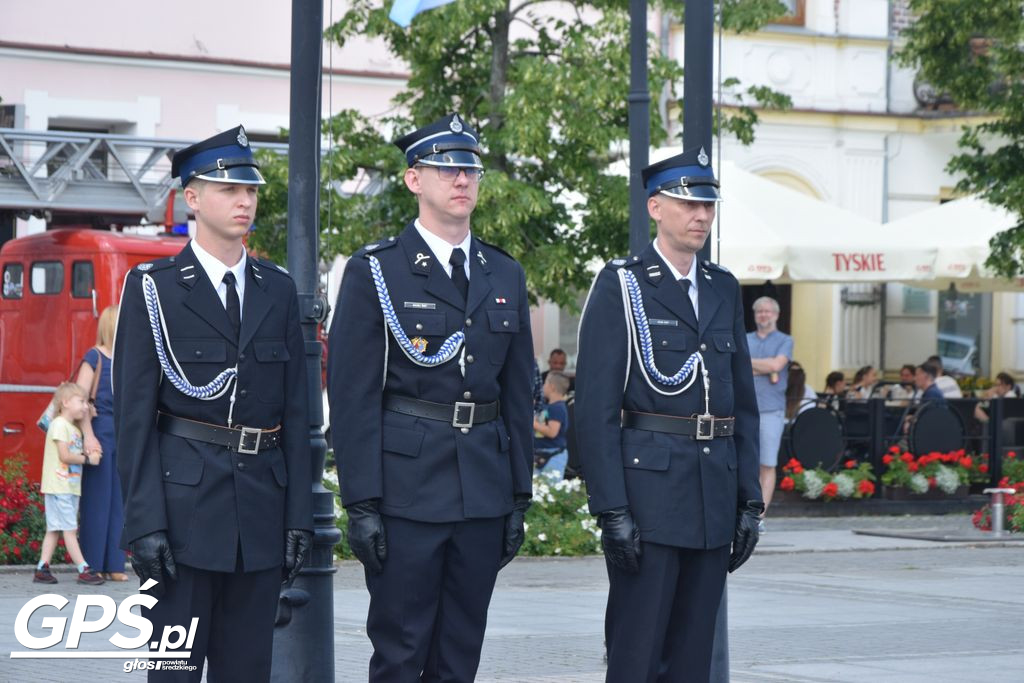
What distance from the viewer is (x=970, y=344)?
3045 centimetres

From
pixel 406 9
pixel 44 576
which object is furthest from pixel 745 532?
pixel 44 576

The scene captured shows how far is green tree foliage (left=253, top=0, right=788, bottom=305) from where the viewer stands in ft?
55.0

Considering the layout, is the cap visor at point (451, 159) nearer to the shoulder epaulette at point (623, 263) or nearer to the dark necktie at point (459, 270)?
the dark necktie at point (459, 270)

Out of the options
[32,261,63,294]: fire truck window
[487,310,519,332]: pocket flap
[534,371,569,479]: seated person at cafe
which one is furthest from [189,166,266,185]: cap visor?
[32,261,63,294]: fire truck window

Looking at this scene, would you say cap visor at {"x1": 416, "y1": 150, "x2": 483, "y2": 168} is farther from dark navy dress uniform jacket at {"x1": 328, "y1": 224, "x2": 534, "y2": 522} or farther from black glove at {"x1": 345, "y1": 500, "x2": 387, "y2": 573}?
black glove at {"x1": 345, "y1": 500, "x2": 387, "y2": 573}

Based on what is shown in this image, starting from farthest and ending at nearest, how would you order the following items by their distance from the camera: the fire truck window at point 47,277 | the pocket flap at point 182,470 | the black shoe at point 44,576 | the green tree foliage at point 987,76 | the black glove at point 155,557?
the green tree foliage at point 987,76, the fire truck window at point 47,277, the black shoe at point 44,576, the pocket flap at point 182,470, the black glove at point 155,557

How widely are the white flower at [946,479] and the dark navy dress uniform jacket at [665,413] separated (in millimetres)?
12936

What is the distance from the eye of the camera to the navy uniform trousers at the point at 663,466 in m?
6.40

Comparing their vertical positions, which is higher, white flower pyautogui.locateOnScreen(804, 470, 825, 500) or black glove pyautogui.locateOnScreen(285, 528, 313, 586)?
black glove pyautogui.locateOnScreen(285, 528, 313, 586)

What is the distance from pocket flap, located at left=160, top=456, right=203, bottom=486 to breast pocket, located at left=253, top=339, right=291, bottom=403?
0.98 feet

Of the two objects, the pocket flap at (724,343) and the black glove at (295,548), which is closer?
the black glove at (295,548)

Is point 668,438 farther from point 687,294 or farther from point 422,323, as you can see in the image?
point 422,323

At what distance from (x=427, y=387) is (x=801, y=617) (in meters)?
5.93

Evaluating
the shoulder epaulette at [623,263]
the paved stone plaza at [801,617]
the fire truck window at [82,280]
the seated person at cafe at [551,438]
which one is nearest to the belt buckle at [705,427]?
the shoulder epaulette at [623,263]
